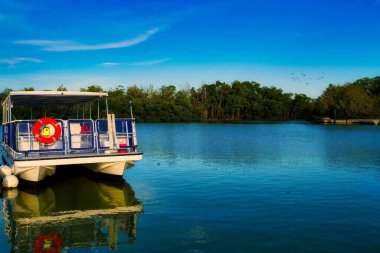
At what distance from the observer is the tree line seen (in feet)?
283

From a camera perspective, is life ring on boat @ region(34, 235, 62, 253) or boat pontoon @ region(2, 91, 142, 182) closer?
life ring on boat @ region(34, 235, 62, 253)

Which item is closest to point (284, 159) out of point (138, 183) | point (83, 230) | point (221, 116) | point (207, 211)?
point (138, 183)

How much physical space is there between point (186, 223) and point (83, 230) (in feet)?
7.73

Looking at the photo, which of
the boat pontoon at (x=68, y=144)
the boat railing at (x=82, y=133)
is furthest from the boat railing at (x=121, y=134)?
the boat railing at (x=82, y=133)

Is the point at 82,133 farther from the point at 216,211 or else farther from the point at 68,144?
the point at 216,211

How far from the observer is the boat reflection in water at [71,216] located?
8219 millimetres

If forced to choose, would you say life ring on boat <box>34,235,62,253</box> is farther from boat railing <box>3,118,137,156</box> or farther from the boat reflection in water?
boat railing <box>3,118,137,156</box>

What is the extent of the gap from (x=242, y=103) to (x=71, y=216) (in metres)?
104

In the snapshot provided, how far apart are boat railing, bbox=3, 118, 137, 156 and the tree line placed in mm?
68339

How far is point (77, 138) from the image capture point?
1429 cm

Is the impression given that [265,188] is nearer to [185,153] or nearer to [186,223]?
[186,223]

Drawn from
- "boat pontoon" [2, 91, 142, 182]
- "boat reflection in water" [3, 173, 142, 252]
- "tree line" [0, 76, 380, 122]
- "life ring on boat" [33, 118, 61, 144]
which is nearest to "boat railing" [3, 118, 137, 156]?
"boat pontoon" [2, 91, 142, 182]

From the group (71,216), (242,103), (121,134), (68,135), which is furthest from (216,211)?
(242,103)

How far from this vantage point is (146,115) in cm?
9712
